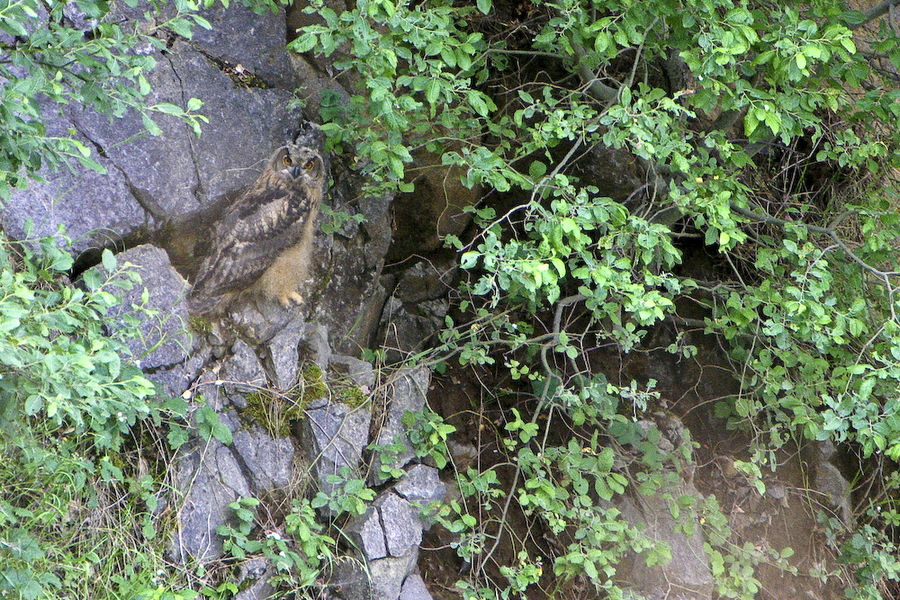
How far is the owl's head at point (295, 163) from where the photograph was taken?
126 inches

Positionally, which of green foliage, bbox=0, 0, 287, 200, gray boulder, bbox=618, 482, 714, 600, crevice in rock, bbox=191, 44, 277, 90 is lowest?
gray boulder, bbox=618, 482, 714, 600

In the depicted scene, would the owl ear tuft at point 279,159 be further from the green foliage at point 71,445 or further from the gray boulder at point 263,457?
the gray boulder at point 263,457

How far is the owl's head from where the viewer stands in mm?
3189

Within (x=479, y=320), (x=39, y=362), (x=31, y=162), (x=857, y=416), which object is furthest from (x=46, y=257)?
(x=857, y=416)

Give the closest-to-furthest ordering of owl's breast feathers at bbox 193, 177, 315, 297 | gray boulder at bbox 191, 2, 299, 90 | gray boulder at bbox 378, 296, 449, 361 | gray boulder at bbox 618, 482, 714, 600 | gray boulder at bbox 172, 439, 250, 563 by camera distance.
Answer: gray boulder at bbox 172, 439, 250, 563, owl's breast feathers at bbox 193, 177, 315, 297, gray boulder at bbox 191, 2, 299, 90, gray boulder at bbox 618, 482, 714, 600, gray boulder at bbox 378, 296, 449, 361

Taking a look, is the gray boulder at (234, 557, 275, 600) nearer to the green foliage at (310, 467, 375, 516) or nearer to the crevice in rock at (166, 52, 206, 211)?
the green foliage at (310, 467, 375, 516)

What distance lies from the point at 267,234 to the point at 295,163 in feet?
1.04

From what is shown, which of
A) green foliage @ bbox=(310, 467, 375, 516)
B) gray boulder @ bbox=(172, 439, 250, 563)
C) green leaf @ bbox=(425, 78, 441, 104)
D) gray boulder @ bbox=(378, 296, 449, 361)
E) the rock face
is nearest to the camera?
green leaf @ bbox=(425, 78, 441, 104)

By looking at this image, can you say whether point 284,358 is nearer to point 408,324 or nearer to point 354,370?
point 354,370

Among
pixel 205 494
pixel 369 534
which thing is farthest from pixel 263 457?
pixel 369 534

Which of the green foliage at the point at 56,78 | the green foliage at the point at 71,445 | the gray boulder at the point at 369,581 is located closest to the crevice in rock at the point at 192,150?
the green foliage at the point at 71,445

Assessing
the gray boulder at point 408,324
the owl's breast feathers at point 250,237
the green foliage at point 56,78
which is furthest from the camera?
the gray boulder at point 408,324

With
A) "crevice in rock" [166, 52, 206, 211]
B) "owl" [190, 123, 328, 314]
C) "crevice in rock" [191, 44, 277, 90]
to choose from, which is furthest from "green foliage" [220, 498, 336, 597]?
"crevice in rock" [191, 44, 277, 90]

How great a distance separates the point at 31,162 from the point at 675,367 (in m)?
3.35
